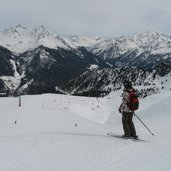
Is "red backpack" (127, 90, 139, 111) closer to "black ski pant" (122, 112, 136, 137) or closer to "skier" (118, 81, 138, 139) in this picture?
"skier" (118, 81, 138, 139)

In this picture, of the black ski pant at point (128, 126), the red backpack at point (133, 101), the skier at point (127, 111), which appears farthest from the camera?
the black ski pant at point (128, 126)

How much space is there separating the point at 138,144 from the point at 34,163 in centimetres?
548

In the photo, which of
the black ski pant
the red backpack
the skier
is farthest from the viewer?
the black ski pant

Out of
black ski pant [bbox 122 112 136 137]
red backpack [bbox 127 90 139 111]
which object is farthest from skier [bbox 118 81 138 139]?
red backpack [bbox 127 90 139 111]

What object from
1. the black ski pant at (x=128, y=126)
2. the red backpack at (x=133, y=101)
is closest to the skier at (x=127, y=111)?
the black ski pant at (x=128, y=126)

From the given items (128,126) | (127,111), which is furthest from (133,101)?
(128,126)

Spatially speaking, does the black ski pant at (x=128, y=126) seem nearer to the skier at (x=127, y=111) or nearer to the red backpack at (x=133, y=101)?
the skier at (x=127, y=111)

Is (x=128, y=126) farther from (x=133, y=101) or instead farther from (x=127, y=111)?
(x=133, y=101)

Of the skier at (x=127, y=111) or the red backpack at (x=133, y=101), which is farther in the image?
the skier at (x=127, y=111)

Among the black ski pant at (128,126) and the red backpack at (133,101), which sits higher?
the red backpack at (133,101)

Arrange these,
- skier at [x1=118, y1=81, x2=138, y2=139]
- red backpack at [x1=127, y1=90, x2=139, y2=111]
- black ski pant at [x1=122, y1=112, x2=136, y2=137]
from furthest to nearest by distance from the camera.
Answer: black ski pant at [x1=122, y1=112, x2=136, y2=137] → skier at [x1=118, y1=81, x2=138, y2=139] → red backpack at [x1=127, y1=90, x2=139, y2=111]

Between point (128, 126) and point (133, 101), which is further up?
point (133, 101)

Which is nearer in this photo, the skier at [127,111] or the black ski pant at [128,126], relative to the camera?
the skier at [127,111]

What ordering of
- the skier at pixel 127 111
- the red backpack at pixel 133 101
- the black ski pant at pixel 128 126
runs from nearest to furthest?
1. the red backpack at pixel 133 101
2. the skier at pixel 127 111
3. the black ski pant at pixel 128 126
